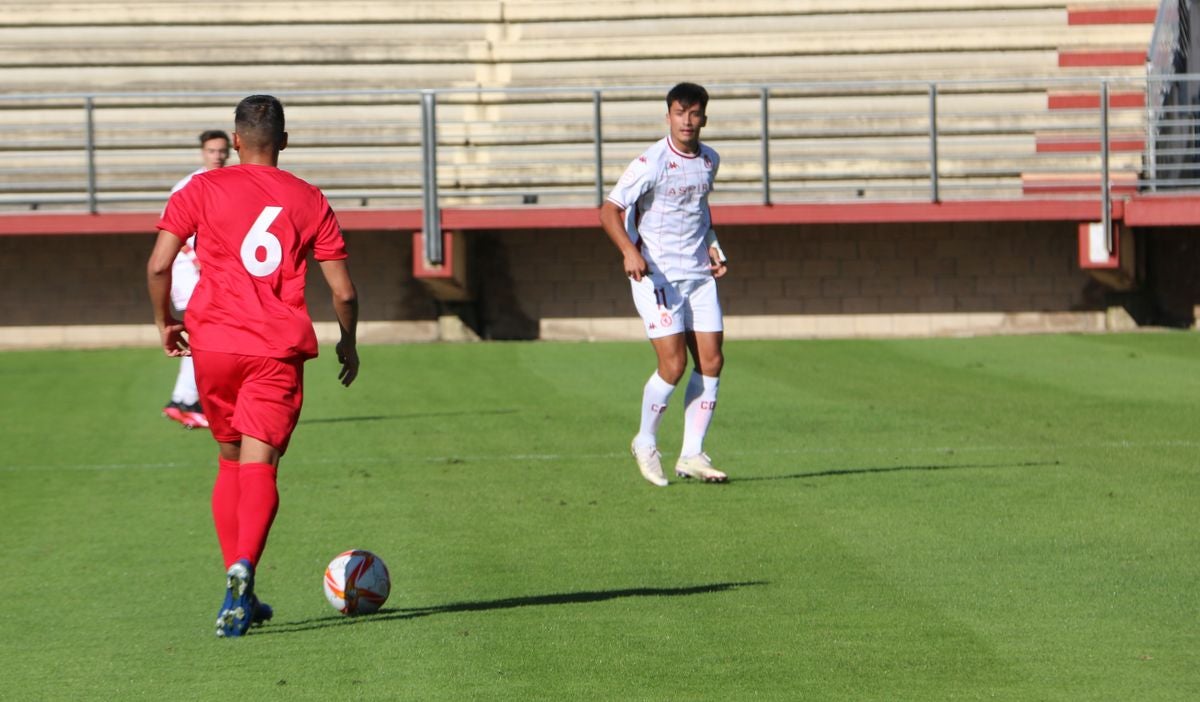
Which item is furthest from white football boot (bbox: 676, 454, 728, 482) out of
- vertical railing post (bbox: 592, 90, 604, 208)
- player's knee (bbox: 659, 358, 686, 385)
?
vertical railing post (bbox: 592, 90, 604, 208)

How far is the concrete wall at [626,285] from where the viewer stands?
68.2ft

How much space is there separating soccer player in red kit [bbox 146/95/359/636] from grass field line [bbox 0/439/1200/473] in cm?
488

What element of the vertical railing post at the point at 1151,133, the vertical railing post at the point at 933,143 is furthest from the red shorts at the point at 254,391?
the vertical railing post at the point at 933,143

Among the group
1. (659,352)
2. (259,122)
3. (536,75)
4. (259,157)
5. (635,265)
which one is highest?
(536,75)

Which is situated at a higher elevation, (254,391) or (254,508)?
(254,391)

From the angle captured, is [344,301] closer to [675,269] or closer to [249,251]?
[249,251]

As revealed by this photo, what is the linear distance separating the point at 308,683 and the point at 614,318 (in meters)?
15.7

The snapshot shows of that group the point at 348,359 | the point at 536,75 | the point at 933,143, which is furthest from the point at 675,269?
the point at 536,75

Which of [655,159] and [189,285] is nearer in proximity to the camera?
[655,159]

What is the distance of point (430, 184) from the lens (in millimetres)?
19516

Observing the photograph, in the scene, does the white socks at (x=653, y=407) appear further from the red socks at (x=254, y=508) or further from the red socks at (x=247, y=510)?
the red socks at (x=254, y=508)

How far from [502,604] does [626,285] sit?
14.5 metres

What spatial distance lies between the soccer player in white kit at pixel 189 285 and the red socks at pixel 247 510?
4781mm

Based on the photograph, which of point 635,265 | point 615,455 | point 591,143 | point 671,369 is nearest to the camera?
point 635,265
